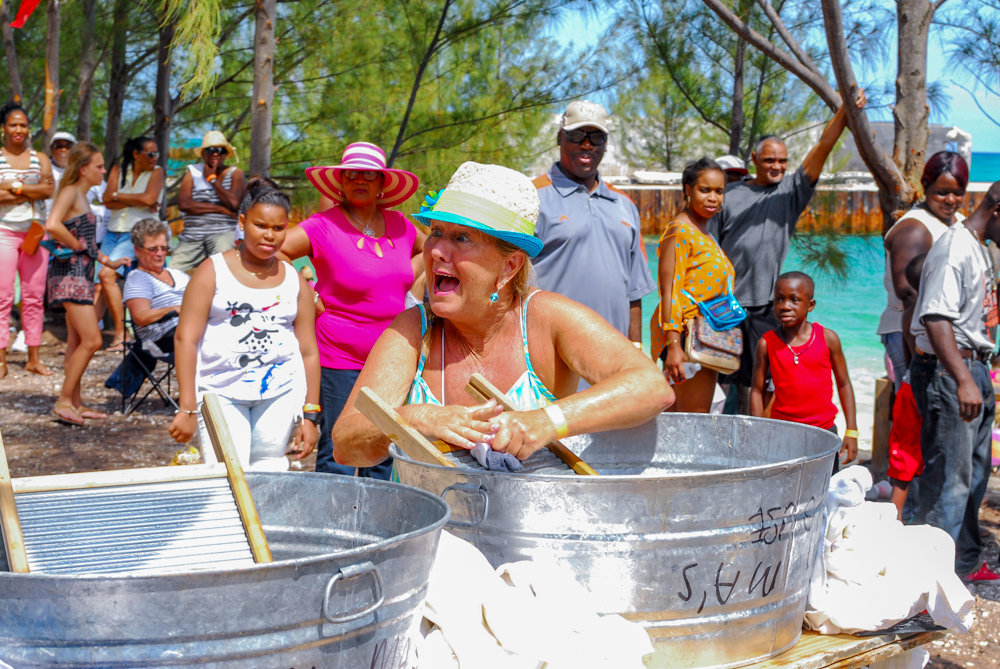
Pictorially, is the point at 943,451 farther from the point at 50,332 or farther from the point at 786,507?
the point at 50,332

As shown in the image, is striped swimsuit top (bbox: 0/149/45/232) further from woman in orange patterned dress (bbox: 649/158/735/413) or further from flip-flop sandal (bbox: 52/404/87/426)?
woman in orange patterned dress (bbox: 649/158/735/413)

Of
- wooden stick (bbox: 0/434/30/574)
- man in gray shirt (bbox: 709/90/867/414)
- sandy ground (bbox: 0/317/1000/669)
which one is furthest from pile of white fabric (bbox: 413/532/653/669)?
man in gray shirt (bbox: 709/90/867/414)

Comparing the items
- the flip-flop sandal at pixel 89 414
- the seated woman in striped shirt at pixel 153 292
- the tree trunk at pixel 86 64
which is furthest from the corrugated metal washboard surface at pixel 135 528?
the tree trunk at pixel 86 64

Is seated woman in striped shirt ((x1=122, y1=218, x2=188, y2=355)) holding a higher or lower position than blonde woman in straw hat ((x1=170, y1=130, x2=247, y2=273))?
lower

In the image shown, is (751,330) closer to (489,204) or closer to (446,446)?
(489,204)

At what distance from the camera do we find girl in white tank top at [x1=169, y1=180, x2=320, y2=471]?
151 inches

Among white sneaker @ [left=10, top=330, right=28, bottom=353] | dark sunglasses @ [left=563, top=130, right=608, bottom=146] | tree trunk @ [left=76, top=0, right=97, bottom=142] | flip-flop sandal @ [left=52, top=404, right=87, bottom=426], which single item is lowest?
flip-flop sandal @ [left=52, top=404, right=87, bottom=426]

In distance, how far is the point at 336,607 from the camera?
1189mm

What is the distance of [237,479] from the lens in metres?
1.53

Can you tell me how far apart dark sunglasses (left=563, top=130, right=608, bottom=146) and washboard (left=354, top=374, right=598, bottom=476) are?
7.86 ft

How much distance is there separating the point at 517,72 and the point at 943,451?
595 cm

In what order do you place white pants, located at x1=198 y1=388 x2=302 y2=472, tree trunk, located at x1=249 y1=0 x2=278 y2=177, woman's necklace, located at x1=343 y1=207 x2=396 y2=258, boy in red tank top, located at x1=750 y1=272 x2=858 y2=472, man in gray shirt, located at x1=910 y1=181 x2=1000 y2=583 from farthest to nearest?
tree trunk, located at x1=249 y1=0 x2=278 y2=177
boy in red tank top, located at x1=750 y1=272 x2=858 y2=472
woman's necklace, located at x1=343 y1=207 x2=396 y2=258
white pants, located at x1=198 y1=388 x2=302 y2=472
man in gray shirt, located at x1=910 y1=181 x2=1000 y2=583

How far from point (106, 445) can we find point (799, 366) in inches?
172

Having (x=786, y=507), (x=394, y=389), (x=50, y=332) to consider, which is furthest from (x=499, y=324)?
(x=50, y=332)
